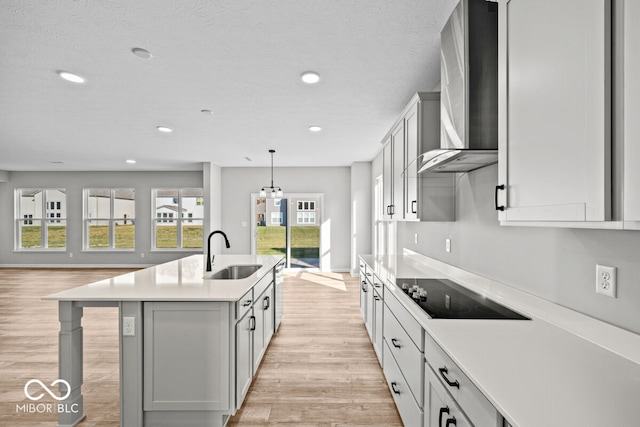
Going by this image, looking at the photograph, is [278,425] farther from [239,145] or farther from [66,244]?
[66,244]

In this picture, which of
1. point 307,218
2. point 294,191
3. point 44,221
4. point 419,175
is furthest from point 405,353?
point 44,221

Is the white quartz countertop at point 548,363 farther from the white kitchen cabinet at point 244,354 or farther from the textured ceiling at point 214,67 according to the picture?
the textured ceiling at point 214,67

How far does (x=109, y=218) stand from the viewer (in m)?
8.39

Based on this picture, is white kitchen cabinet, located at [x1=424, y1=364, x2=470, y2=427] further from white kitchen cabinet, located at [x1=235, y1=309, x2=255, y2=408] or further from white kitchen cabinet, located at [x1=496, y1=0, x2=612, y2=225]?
white kitchen cabinet, located at [x1=235, y1=309, x2=255, y2=408]

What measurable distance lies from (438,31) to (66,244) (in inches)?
386

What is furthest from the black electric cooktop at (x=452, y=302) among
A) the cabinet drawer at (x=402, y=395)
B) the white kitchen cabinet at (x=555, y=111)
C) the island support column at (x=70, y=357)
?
the island support column at (x=70, y=357)

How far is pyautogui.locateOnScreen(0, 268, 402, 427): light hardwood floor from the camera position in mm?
2215

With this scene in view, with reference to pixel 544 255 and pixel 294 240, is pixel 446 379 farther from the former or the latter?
pixel 294 240

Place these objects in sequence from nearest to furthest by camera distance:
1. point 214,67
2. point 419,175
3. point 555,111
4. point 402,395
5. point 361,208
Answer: point 555,111 → point 402,395 → point 419,175 → point 214,67 → point 361,208

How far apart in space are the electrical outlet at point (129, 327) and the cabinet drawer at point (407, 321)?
1.64 m

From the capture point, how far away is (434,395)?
4.52ft

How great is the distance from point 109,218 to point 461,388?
9.45m

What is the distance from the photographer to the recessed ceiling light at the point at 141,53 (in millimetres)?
2316

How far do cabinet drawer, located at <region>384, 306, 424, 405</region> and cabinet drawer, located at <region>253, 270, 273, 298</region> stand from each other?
1.03 m
